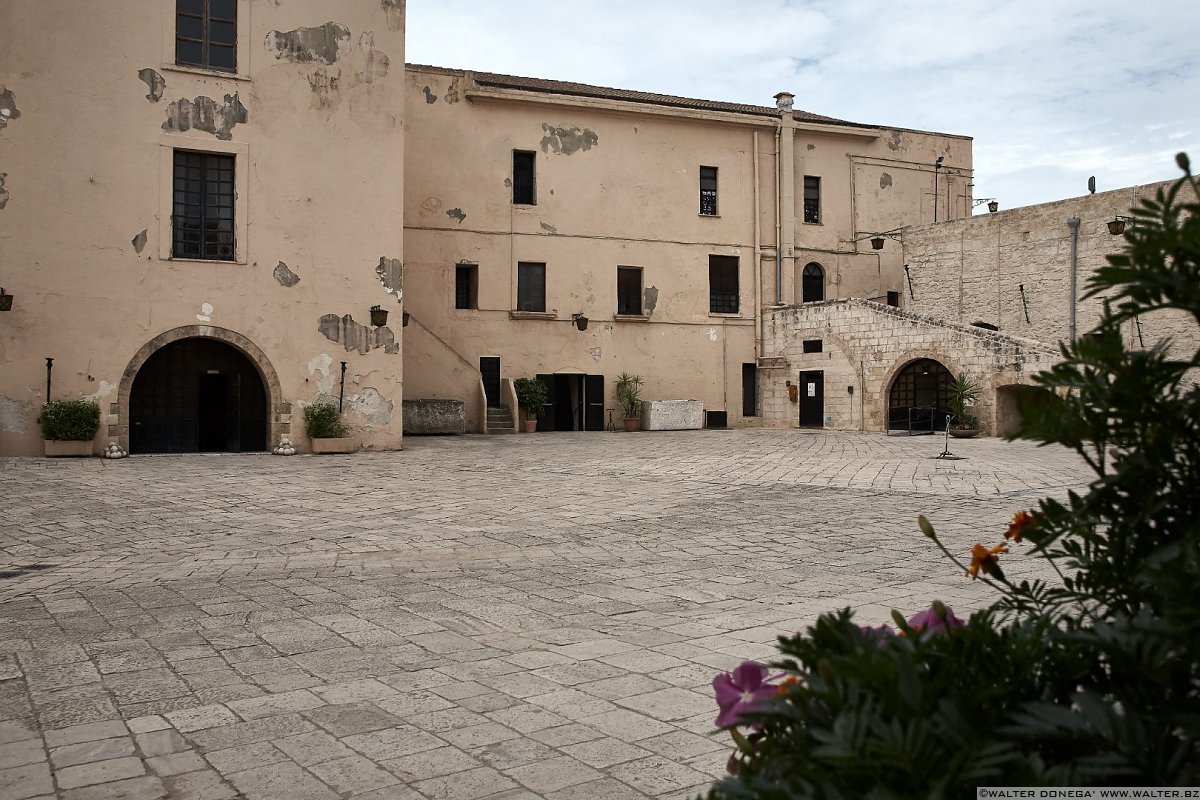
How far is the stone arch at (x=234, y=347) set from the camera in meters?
18.0

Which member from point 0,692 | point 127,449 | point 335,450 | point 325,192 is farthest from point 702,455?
point 0,692

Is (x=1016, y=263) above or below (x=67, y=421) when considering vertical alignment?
above

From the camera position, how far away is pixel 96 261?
17938mm

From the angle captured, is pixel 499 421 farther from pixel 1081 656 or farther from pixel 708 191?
pixel 1081 656

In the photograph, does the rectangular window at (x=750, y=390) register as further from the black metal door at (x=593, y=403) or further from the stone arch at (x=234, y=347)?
the stone arch at (x=234, y=347)

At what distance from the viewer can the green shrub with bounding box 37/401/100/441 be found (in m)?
17.1

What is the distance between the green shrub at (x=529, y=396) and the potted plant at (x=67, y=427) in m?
11.3

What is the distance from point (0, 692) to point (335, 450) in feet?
49.9

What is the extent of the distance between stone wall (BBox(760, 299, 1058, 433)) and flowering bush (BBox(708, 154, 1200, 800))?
23.1 m

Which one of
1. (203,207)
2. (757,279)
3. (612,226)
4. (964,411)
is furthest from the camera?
(757,279)

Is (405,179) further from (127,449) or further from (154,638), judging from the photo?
(154,638)

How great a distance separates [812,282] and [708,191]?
4.82 metres

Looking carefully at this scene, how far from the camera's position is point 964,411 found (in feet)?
78.2

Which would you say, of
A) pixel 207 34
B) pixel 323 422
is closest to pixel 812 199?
pixel 323 422
